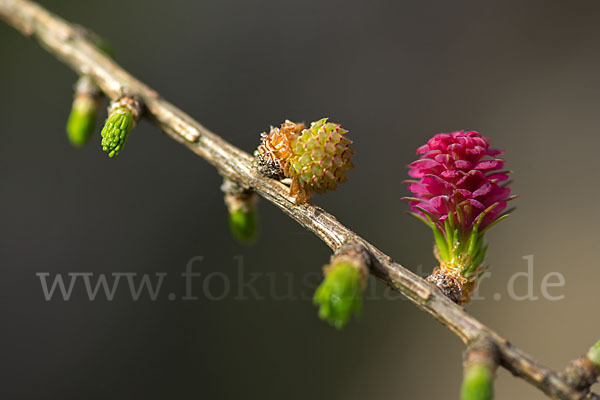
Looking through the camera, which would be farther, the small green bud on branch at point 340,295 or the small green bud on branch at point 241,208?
the small green bud on branch at point 241,208

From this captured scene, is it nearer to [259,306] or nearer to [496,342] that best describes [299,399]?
[259,306]

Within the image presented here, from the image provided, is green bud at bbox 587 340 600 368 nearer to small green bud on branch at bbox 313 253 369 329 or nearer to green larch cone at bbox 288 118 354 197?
small green bud on branch at bbox 313 253 369 329

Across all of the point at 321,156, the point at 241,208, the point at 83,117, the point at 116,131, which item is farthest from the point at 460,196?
the point at 83,117

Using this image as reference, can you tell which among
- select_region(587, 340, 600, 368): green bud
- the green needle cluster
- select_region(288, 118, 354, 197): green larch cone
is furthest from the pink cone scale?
the green needle cluster

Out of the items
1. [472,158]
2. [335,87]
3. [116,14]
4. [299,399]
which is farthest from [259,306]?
[472,158]

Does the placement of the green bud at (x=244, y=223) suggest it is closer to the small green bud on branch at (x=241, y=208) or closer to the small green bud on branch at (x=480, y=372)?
the small green bud on branch at (x=241, y=208)

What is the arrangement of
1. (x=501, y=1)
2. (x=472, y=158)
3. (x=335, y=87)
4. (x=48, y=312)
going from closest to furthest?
(x=472, y=158) → (x=48, y=312) → (x=335, y=87) → (x=501, y=1)

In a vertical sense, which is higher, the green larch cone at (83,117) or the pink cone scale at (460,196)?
the green larch cone at (83,117)

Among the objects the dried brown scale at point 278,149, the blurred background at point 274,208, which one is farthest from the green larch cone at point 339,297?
the blurred background at point 274,208
